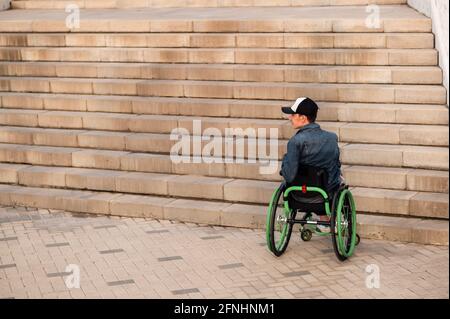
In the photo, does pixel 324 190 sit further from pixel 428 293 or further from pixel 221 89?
pixel 221 89

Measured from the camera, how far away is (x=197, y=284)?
303 inches

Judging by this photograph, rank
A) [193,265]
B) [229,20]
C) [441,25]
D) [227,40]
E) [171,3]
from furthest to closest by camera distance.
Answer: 1. [171,3]
2. [229,20]
3. [227,40]
4. [441,25]
5. [193,265]

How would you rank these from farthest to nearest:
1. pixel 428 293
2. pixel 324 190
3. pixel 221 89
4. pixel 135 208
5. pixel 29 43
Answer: pixel 29 43 < pixel 221 89 < pixel 135 208 < pixel 324 190 < pixel 428 293

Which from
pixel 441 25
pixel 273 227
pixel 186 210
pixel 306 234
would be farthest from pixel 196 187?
pixel 441 25

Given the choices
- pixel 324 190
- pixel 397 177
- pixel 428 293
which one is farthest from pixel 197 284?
pixel 397 177

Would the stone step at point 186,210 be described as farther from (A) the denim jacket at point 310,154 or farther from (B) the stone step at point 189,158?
(A) the denim jacket at point 310,154

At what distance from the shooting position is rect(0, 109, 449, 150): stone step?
32.3ft

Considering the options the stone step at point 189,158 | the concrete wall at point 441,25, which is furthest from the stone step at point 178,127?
the concrete wall at point 441,25

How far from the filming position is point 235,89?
11.4 meters

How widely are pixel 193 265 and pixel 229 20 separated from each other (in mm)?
5335

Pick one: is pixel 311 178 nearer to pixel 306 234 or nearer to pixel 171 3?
pixel 306 234

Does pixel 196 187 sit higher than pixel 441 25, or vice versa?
pixel 441 25

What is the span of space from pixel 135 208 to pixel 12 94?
12.4 feet

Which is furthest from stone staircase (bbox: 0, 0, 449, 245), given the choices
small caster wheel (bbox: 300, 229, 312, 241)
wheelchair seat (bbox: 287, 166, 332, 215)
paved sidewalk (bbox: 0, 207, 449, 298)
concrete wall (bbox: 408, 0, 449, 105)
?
wheelchair seat (bbox: 287, 166, 332, 215)
